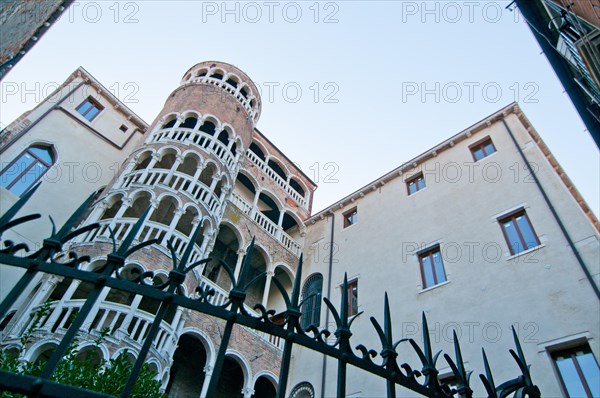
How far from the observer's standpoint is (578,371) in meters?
8.44

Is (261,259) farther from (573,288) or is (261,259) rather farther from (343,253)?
(573,288)

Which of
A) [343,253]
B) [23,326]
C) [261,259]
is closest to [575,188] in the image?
[343,253]

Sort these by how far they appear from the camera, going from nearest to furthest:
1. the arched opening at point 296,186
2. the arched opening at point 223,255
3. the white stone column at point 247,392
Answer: the white stone column at point 247,392 < the arched opening at point 223,255 < the arched opening at point 296,186

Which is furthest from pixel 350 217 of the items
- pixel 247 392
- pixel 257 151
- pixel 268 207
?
pixel 247 392

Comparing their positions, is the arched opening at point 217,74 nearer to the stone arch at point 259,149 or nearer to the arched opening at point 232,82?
the arched opening at point 232,82

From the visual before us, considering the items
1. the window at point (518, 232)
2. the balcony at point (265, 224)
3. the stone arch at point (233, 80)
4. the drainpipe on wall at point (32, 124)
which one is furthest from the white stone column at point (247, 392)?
the stone arch at point (233, 80)

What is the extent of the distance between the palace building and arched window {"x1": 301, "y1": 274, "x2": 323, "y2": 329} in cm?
9

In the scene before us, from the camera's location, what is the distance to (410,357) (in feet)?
37.2

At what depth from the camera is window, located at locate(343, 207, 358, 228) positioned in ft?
60.6

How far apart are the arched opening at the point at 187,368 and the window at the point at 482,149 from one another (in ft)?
40.6

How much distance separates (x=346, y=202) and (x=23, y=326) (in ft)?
43.8

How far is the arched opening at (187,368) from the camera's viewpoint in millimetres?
13531

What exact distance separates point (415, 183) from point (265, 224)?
23.1 ft

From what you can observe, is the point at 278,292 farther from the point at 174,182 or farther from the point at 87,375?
the point at 87,375
